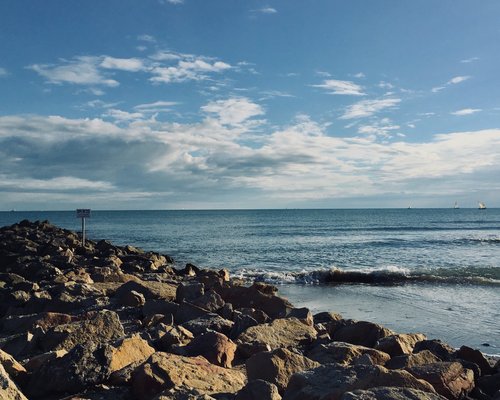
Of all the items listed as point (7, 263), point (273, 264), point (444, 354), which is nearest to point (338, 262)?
point (273, 264)

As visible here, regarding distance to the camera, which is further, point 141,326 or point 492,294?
point 492,294

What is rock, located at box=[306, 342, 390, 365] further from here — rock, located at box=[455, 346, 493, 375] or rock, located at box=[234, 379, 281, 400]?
rock, located at box=[234, 379, 281, 400]

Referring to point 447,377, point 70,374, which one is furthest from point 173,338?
point 447,377

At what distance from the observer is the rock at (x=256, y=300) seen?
347 inches

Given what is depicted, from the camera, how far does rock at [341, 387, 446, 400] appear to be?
3.24 metres

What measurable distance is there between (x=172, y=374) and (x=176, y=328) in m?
1.92

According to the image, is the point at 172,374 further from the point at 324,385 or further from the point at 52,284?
the point at 52,284

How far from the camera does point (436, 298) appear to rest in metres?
13.7

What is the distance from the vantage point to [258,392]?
3682 mm

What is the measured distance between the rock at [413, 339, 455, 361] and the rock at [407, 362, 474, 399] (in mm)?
1255

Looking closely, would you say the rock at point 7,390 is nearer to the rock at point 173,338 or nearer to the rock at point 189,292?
the rock at point 173,338

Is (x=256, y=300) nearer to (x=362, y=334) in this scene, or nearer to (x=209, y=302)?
(x=209, y=302)

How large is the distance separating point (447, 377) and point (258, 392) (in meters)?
1.92

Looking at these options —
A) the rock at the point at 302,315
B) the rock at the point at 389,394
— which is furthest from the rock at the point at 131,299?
the rock at the point at 389,394
